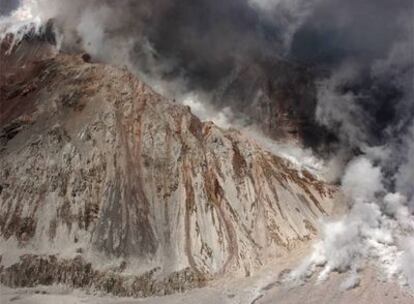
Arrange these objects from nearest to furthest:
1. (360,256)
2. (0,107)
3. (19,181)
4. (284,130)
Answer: (360,256), (19,181), (0,107), (284,130)

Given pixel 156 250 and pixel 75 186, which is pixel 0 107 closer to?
pixel 75 186

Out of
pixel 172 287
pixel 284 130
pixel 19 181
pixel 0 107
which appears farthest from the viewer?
pixel 284 130

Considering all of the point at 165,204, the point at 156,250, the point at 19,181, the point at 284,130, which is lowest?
the point at 156,250

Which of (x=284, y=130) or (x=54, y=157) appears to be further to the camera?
(x=284, y=130)

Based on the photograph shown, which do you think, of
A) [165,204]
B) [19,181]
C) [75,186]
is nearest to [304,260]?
[165,204]

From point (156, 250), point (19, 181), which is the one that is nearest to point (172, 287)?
point (156, 250)

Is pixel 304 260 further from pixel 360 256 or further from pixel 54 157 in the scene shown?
pixel 54 157

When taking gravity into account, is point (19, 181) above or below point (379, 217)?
above
